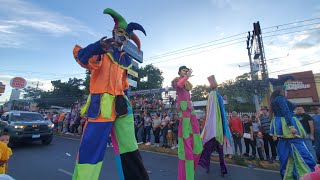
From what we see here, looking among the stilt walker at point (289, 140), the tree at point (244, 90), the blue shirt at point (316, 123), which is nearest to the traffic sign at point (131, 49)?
the stilt walker at point (289, 140)

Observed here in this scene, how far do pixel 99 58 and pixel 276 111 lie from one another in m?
3.29

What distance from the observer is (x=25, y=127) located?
10133 mm

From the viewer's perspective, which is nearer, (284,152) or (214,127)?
(284,152)

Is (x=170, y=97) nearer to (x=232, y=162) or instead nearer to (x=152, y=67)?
(x=232, y=162)

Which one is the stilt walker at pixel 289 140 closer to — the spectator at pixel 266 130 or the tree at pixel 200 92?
the spectator at pixel 266 130

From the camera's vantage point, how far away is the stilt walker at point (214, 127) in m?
5.04

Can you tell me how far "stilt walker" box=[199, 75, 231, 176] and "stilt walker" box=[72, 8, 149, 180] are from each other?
2.91 meters

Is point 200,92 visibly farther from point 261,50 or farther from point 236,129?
point 236,129

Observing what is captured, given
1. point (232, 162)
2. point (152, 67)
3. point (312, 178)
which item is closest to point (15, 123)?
point (232, 162)

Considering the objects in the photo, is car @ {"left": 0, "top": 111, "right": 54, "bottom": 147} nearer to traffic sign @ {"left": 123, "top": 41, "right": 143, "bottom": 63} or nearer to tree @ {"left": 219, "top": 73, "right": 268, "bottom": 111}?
traffic sign @ {"left": 123, "top": 41, "right": 143, "bottom": 63}

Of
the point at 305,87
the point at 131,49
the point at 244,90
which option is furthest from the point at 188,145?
the point at 305,87

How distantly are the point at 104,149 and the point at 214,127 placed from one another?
3.29m

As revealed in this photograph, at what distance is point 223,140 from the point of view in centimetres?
503

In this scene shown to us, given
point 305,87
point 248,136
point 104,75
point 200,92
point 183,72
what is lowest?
point 248,136
